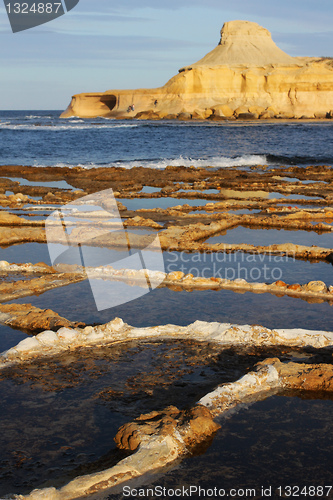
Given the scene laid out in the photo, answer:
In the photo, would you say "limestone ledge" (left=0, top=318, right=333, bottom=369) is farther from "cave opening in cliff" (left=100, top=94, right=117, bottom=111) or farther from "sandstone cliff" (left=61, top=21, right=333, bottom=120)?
"cave opening in cliff" (left=100, top=94, right=117, bottom=111)

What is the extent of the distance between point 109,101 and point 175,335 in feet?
312

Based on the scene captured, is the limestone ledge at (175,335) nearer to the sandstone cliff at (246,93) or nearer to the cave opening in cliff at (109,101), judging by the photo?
the sandstone cliff at (246,93)

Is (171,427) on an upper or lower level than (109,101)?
lower

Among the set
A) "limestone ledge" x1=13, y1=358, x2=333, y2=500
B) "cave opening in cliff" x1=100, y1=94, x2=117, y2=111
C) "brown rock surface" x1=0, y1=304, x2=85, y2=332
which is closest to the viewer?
"limestone ledge" x1=13, y1=358, x2=333, y2=500

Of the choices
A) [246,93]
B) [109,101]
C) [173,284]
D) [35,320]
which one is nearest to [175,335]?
[35,320]

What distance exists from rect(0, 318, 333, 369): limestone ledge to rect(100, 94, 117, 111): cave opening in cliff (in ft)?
306

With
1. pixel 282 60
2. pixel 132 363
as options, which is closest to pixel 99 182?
pixel 132 363

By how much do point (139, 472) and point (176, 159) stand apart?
2349 cm

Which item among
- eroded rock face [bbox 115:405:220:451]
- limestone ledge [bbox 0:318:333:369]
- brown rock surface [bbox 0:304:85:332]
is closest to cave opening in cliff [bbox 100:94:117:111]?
brown rock surface [bbox 0:304:85:332]

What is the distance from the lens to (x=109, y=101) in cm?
9644

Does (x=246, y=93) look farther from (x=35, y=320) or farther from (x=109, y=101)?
(x=35, y=320)

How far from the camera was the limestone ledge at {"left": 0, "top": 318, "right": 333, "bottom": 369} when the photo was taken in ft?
17.1

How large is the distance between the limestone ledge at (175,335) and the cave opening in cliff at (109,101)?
3671 inches

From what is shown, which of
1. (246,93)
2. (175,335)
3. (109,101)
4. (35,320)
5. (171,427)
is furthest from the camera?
(109,101)
